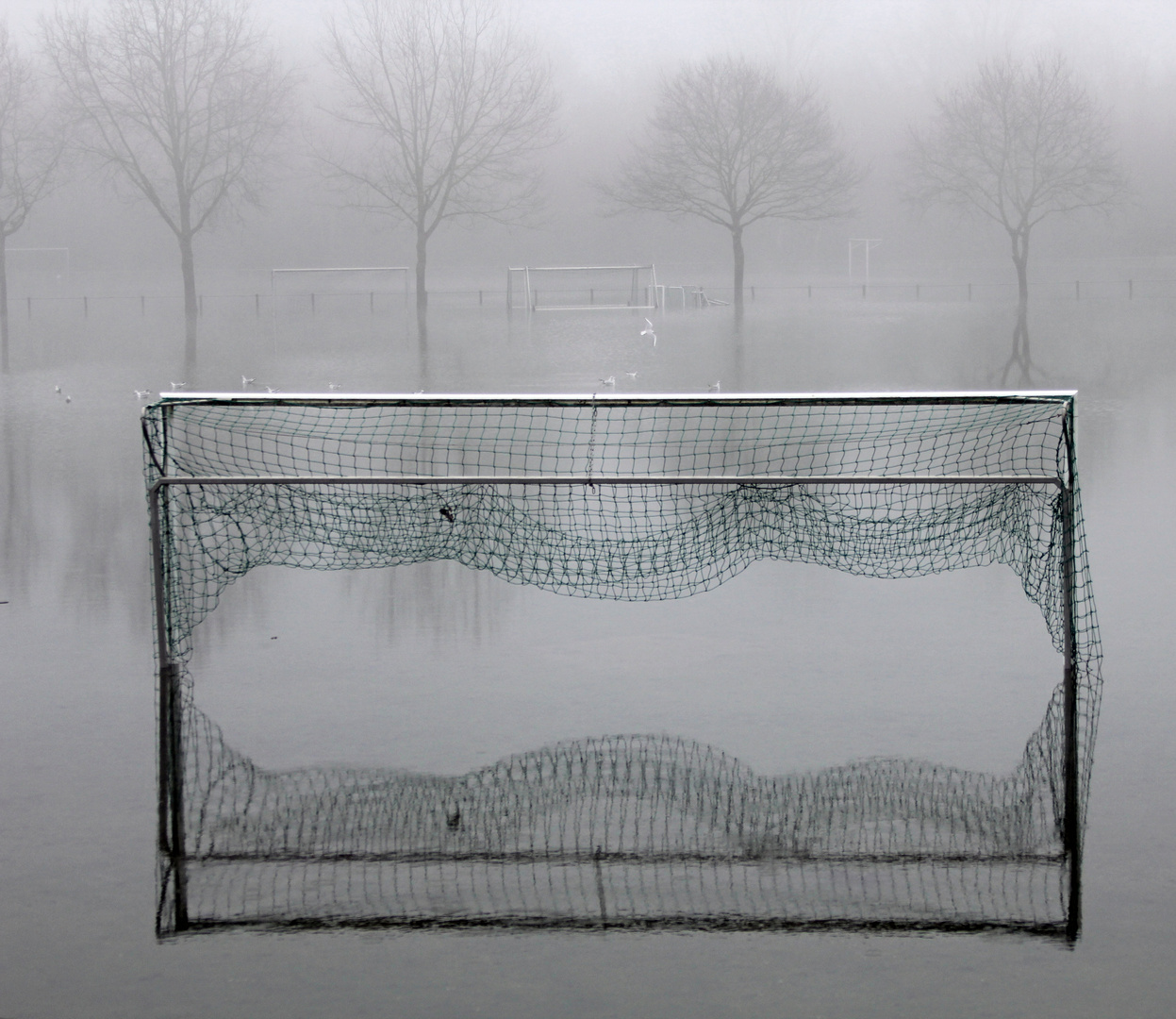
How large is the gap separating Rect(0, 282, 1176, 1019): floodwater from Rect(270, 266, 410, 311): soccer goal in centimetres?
3595

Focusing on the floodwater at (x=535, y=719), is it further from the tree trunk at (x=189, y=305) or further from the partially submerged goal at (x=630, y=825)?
the tree trunk at (x=189, y=305)

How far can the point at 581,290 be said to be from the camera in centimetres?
5888

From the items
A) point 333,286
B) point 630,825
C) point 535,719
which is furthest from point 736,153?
point 630,825

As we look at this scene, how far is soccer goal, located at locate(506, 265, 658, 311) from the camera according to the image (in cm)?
4575

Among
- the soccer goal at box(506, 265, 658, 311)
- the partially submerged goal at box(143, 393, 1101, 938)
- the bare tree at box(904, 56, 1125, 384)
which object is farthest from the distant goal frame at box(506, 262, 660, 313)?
the partially submerged goal at box(143, 393, 1101, 938)

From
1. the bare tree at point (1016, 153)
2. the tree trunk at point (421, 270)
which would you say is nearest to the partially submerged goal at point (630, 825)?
the tree trunk at point (421, 270)

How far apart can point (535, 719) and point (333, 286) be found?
A: 6049cm

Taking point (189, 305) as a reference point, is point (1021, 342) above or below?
below

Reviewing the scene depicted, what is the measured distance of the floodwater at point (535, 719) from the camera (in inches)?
176

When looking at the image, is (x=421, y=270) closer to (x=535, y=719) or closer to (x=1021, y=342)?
Result: (x=1021, y=342)

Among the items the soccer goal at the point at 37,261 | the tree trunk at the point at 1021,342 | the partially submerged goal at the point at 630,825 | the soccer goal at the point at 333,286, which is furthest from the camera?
the soccer goal at the point at 37,261

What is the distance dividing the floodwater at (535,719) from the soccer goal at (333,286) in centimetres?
3595

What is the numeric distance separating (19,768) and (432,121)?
150 feet

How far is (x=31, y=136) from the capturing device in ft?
154
